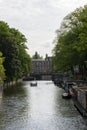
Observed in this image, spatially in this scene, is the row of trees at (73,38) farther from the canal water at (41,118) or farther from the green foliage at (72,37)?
the canal water at (41,118)

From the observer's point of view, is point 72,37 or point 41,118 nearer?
point 41,118

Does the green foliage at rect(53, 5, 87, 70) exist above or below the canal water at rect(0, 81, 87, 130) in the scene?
above

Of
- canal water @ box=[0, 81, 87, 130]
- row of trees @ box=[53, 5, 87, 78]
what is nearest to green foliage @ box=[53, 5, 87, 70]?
row of trees @ box=[53, 5, 87, 78]

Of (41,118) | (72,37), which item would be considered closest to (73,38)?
(72,37)

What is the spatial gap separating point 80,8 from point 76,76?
33.8 metres

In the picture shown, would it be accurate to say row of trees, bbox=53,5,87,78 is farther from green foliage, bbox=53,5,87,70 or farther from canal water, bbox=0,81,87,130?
canal water, bbox=0,81,87,130

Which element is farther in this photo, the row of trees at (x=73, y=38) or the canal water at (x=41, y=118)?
the row of trees at (x=73, y=38)

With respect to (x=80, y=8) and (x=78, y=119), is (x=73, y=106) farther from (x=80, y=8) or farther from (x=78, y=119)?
(x=80, y=8)

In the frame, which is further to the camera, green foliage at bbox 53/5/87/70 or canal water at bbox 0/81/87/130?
green foliage at bbox 53/5/87/70

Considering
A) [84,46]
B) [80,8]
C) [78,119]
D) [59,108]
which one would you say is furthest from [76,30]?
[78,119]

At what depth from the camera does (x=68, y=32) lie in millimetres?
101000

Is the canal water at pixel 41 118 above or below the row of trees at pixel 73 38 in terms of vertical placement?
below

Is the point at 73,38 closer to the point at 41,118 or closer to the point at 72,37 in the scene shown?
the point at 72,37

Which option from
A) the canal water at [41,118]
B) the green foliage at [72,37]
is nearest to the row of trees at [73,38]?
the green foliage at [72,37]
